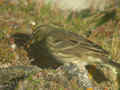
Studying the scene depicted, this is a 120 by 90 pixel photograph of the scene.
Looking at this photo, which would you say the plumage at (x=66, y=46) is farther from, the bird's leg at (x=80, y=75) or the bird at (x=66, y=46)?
the bird's leg at (x=80, y=75)

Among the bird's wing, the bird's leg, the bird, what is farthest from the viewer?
the bird's wing

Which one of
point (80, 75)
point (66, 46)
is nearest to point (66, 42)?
point (66, 46)

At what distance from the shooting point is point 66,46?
14.3 ft

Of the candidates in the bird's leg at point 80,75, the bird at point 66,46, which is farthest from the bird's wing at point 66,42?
the bird's leg at point 80,75

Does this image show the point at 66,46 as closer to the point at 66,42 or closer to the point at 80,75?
the point at 66,42

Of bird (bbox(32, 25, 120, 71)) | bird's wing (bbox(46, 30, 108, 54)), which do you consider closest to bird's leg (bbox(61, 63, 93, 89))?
bird (bbox(32, 25, 120, 71))

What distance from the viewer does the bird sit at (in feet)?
13.7

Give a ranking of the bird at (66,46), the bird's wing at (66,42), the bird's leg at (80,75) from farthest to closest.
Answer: the bird's wing at (66,42) < the bird at (66,46) < the bird's leg at (80,75)

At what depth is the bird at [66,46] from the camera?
4.18m

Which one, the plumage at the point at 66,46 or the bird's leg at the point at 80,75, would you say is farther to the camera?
the plumage at the point at 66,46

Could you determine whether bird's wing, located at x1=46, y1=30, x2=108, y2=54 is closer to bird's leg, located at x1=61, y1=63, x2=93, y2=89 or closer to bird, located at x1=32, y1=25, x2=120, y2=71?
bird, located at x1=32, y1=25, x2=120, y2=71

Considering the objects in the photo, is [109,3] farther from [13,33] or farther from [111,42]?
[13,33]

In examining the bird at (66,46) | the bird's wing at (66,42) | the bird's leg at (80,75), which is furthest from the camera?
the bird's wing at (66,42)

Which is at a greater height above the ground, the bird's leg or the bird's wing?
the bird's wing
